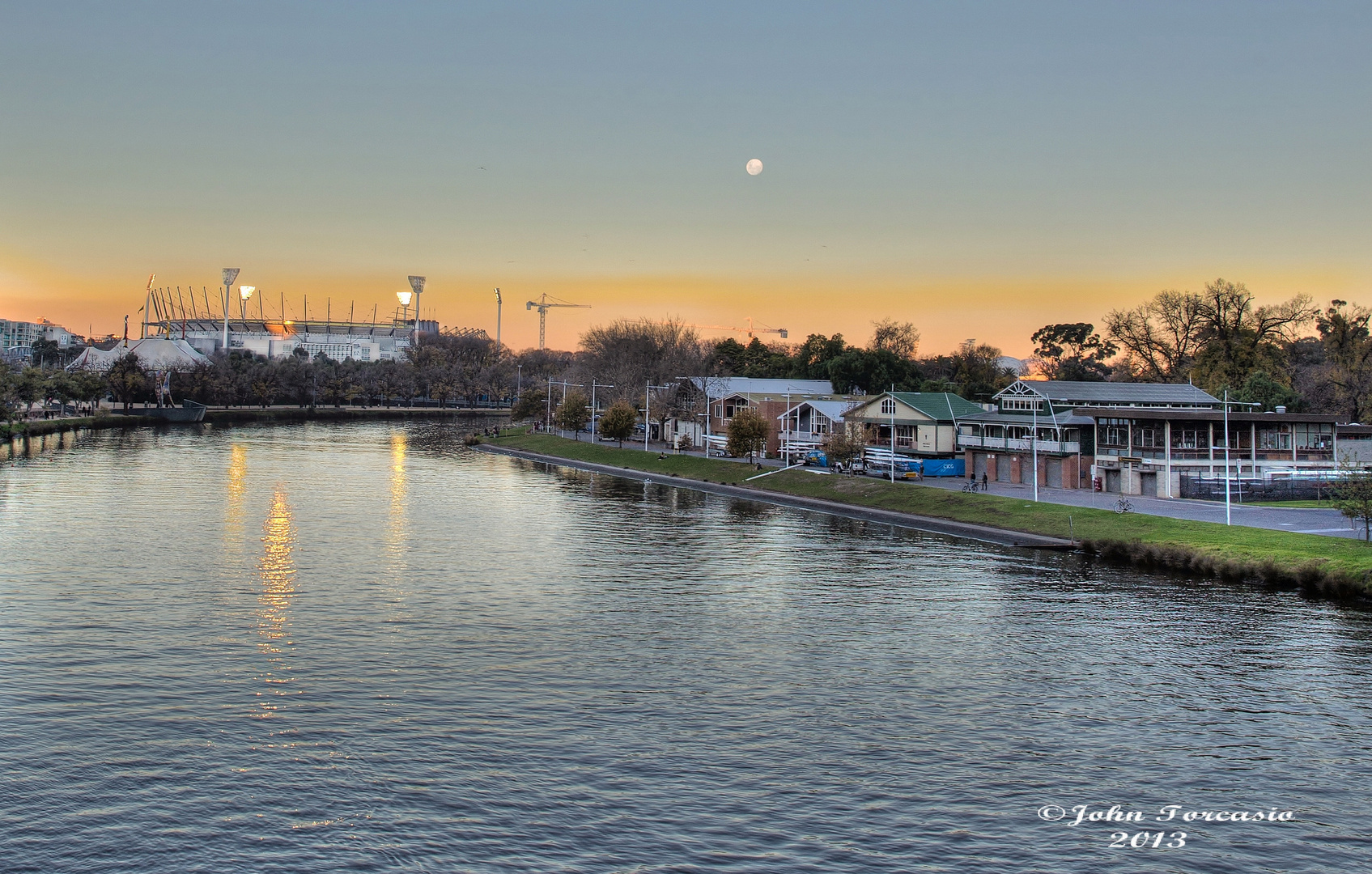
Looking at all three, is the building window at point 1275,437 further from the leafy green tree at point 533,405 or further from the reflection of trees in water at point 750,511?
the leafy green tree at point 533,405

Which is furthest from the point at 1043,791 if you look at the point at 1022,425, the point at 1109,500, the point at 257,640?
the point at 1022,425

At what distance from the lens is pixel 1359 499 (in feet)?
152

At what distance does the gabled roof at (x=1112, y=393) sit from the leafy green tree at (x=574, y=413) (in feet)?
186

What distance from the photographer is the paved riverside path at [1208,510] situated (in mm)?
51281

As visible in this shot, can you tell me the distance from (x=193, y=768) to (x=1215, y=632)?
3060 centimetres

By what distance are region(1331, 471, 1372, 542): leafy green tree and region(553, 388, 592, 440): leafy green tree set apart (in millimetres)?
91049

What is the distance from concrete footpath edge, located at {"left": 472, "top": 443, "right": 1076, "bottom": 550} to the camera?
180ft

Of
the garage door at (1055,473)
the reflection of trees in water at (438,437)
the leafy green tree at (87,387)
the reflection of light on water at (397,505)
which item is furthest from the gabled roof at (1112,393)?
the leafy green tree at (87,387)

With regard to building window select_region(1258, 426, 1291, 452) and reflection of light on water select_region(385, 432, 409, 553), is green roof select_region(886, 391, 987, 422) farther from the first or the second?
reflection of light on water select_region(385, 432, 409, 553)

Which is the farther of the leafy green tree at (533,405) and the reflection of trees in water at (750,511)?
the leafy green tree at (533,405)

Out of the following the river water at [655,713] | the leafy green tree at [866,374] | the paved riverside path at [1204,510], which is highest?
the leafy green tree at [866,374]

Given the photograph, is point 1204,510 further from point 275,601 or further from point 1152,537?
point 275,601

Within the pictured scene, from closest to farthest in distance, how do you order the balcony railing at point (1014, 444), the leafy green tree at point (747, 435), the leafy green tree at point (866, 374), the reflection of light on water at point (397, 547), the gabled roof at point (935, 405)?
the reflection of light on water at point (397, 547), the balcony railing at point (1014, 444), the gabled roof at point (935, 405), the leafy green tree at point (747, 435), the leafy green tree at point (866, 374)

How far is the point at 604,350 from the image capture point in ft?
601
